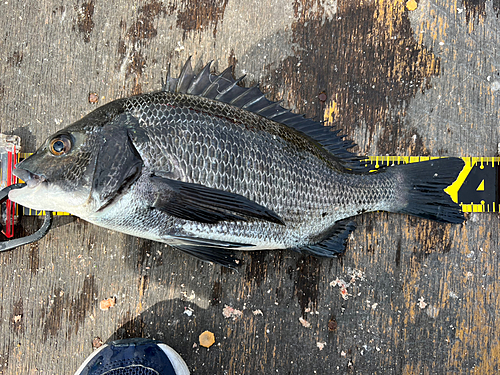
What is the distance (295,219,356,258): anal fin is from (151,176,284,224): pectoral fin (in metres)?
0.48

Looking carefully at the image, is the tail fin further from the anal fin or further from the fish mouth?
the fish mouth

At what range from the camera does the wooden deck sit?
209 cm

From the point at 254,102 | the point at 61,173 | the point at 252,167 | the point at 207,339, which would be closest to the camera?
the point at 61,173

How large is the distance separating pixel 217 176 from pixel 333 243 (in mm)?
869

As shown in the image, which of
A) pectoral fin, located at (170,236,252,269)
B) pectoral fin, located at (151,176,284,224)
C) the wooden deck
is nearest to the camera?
pectoral fin, located at (151,176,284,224)

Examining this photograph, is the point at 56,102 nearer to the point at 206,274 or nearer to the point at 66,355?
the point at 206,274

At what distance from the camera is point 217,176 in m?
1.70

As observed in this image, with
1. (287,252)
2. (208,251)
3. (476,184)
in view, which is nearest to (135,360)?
(208,251)

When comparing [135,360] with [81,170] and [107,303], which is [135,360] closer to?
[107,303]

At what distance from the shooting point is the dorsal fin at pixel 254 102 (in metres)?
1.90

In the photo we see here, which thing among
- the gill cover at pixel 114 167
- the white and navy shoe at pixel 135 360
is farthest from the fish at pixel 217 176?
the white and navy shoe at pixel 135 360

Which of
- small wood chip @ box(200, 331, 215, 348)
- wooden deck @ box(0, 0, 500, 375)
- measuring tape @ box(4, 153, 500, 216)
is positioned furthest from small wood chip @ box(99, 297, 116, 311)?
measuring tape @ box(4, 153, 500, 216)

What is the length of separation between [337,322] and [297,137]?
1.25 meters

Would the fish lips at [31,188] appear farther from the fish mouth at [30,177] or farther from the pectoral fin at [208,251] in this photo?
the pectoral fin at [208,251]
